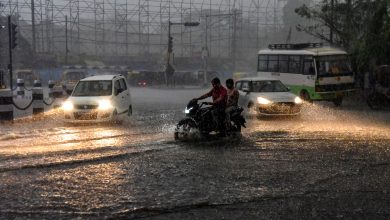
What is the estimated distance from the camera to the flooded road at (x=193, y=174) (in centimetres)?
650

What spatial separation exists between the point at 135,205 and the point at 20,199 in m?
1.56

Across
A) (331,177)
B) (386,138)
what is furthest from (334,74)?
(331,177)

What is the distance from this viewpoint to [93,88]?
1741 cm

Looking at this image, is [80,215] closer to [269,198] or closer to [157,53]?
[269,198]

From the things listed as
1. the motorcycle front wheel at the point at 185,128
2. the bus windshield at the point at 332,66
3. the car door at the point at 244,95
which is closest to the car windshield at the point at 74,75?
the car door at the point at 244,95

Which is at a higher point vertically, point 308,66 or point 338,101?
point 308,66

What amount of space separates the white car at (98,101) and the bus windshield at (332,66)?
9.33 m

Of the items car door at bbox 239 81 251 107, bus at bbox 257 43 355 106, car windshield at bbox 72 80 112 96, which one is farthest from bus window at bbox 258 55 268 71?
car windshield at bbox 72 80 112 96

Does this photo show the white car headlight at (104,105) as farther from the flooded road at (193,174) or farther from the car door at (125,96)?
the flooded road at (193,174)

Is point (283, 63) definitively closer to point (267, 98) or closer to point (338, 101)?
point (338, 101)

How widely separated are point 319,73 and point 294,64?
183 cm

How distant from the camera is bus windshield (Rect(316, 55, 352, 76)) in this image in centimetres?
2317

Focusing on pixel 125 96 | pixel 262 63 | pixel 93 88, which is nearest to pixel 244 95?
pixel 125 96

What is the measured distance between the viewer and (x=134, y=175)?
844cm
